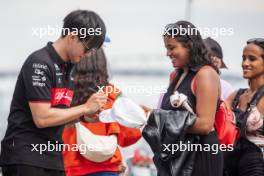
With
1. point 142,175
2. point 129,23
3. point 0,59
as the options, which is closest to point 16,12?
point 0,59

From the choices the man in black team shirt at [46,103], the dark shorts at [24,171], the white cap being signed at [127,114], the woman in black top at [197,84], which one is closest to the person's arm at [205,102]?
the woman in black top at [197,84]

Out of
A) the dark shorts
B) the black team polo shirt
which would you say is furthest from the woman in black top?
the dark shorts

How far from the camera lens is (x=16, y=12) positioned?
21.0ft

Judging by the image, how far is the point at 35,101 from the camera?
10.5 feet

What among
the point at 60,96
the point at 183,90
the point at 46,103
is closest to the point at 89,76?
the point at 183,90

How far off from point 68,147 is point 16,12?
2626 mm

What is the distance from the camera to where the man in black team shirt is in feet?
10.5

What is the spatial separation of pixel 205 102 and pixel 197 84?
110mm

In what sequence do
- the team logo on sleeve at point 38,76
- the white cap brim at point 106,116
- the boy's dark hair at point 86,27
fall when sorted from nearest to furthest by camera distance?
1. the team logo on sleeve at point 38,76
2. the boy's dark hair at point 86,27
3. the white cap brim at point 106,116

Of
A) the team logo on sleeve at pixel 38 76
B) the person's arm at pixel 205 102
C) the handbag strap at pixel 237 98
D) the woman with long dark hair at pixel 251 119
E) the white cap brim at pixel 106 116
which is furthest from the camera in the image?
the handbag strap at pixel 237 98

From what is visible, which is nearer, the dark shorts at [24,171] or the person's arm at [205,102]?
the dark shorts at [24,171]

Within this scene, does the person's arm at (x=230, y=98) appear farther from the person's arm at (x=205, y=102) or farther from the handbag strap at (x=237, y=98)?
the person's arm at (x=205, y=102)

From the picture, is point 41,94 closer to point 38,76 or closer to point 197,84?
point 38,76

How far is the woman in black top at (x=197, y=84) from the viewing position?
3.61 meters
